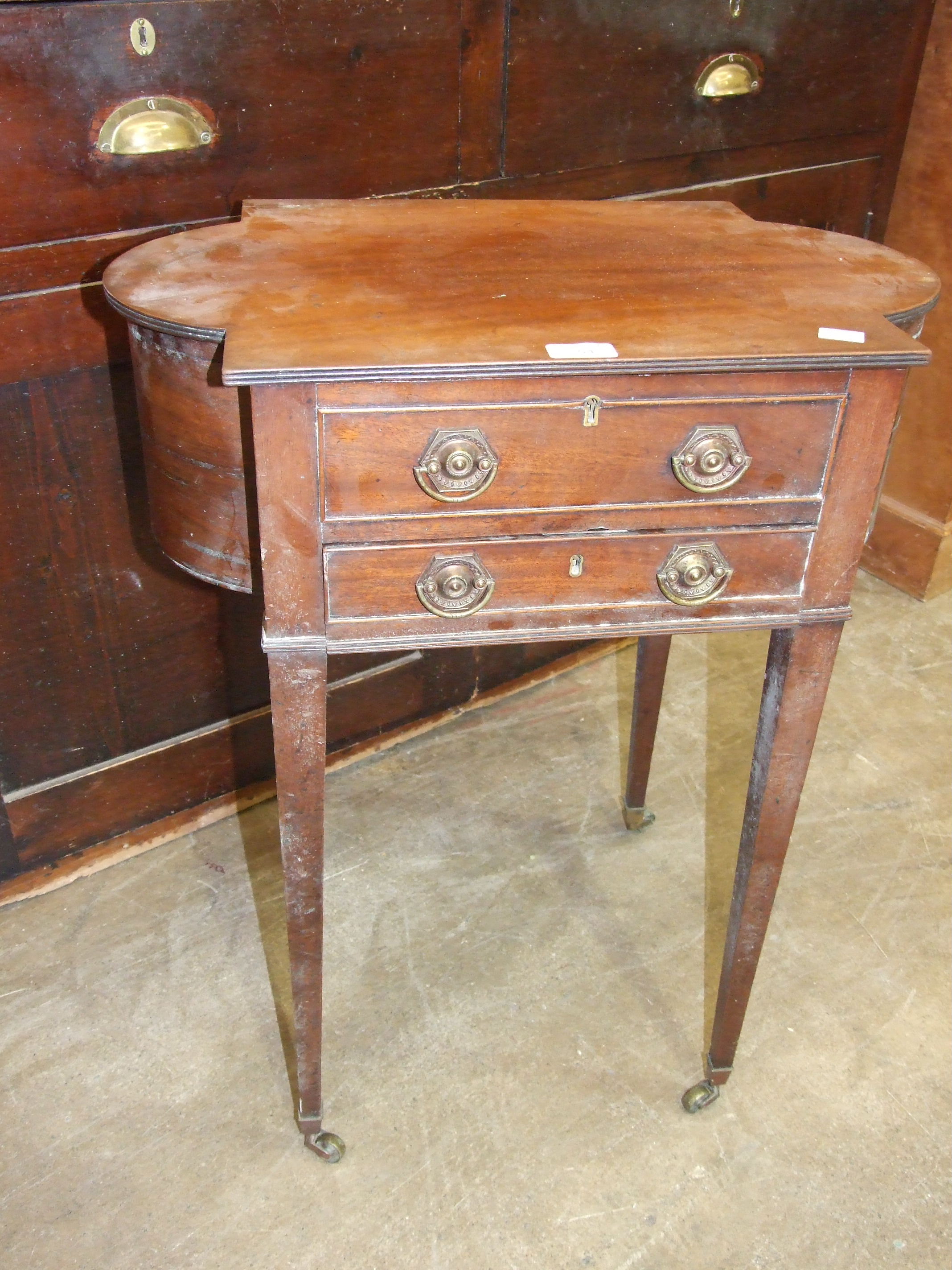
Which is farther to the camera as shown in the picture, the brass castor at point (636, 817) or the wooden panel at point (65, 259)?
the brass castor at point (636, 817)

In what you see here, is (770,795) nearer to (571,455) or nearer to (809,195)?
(571,455)

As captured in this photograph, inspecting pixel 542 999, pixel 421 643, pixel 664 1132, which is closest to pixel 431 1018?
pixel 542 999

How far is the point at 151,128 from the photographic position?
1.48 metres

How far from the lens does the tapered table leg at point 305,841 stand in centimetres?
122

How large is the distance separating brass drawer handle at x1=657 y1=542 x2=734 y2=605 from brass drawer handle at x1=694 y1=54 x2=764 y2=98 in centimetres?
113

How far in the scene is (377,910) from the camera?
192cm

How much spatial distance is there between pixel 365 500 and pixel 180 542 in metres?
0.28

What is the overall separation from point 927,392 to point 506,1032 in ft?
5.77

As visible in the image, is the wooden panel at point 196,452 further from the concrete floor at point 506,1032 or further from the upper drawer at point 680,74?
the upper drawer at point 680,74

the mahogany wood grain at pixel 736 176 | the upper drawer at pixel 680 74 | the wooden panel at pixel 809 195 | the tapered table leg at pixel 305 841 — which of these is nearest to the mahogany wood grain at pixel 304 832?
the tapered table leg at pixel 305 841

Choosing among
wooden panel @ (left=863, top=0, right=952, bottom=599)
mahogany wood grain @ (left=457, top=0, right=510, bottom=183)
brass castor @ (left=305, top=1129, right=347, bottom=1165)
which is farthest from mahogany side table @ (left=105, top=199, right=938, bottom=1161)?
wooden panel @ (left=863, top=0, right=952, bottom=599)

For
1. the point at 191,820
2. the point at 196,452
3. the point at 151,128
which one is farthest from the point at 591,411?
the point at 191,820

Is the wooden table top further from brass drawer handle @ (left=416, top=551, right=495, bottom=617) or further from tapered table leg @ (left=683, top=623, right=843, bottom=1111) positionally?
tapered table leg @ (left=683, top=623, right=843, bottom=1111)

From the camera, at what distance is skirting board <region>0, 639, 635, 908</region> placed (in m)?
1.93
